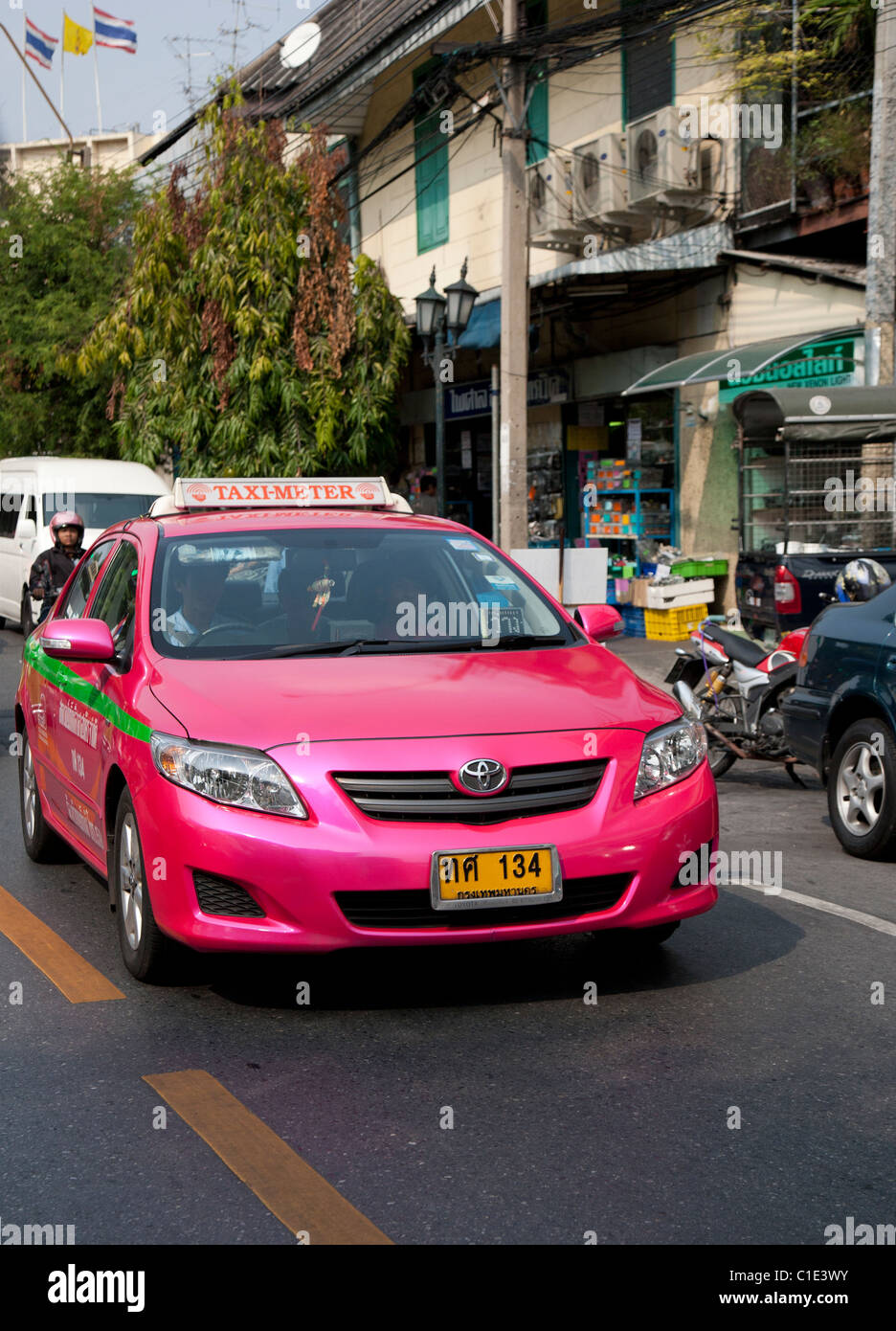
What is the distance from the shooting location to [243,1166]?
3748mm

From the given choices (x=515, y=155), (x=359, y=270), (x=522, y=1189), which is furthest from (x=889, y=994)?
(x=359, y=270)

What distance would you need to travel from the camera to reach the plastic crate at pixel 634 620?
18906 millimetres

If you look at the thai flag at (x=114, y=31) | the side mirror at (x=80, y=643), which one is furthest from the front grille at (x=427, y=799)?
the thai flag at (x=114, y=31)

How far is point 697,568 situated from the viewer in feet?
60.7

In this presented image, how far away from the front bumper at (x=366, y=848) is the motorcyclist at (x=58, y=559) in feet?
27.3

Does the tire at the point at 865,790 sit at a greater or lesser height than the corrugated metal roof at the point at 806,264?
lesser

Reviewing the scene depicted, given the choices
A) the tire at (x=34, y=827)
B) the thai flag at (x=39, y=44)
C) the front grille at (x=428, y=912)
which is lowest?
the tire at (x=34, y=827)

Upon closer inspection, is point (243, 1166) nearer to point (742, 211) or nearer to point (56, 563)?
point (56, 563)

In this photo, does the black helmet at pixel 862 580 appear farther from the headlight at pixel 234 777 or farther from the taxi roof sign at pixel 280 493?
the headlight at pixel 234 777

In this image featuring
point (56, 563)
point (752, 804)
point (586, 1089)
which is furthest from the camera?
point (56, 563)

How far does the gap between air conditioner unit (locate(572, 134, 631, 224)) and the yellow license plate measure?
15.5m

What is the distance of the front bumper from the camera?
15.1 feet
